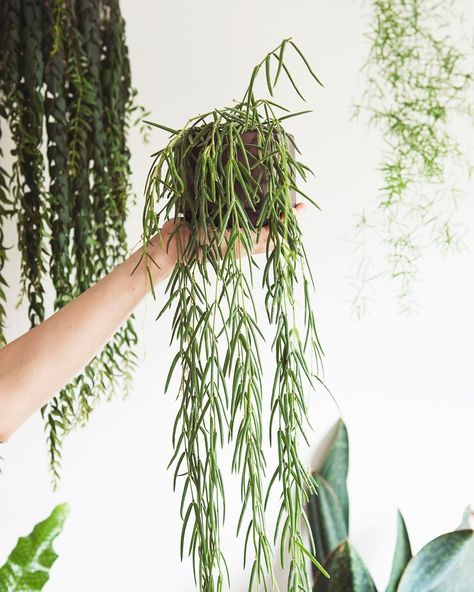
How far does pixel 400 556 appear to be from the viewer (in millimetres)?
1510

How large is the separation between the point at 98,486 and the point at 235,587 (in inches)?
16.6

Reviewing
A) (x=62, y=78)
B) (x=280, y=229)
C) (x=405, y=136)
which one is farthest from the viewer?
→ (x=405, y=136)

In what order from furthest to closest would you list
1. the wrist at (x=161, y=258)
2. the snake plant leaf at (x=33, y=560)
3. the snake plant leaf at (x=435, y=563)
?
the snake plant leaf at (x=435, y=563), the snake plant leaf at (x=33, y=560), the wrist at (x=161, y=258)

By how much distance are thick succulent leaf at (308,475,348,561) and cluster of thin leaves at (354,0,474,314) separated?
0.47 metres

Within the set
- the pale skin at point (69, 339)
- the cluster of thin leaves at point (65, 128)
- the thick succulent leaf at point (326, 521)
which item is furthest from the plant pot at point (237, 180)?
the thick succulent leaf at point (326, 521)

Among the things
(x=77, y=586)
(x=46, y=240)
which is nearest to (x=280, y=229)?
(x=46, y=240)

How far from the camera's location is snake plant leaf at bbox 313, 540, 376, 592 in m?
1.46

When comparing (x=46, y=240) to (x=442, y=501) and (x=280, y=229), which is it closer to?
(x=280, y=229)

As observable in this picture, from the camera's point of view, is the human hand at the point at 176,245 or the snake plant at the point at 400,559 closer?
the human hand at the point at 176,245

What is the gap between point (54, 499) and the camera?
1.65 metres

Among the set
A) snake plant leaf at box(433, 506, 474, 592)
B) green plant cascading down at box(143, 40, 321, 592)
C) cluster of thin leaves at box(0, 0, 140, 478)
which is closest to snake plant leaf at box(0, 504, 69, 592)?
cluster of thin leaves at box(0, 0, 140, 478)

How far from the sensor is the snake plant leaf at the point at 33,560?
1.09 metres

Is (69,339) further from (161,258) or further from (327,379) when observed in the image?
(327,379)

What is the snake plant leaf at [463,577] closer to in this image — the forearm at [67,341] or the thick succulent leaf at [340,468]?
the thick succulent leaf at [340,468]
